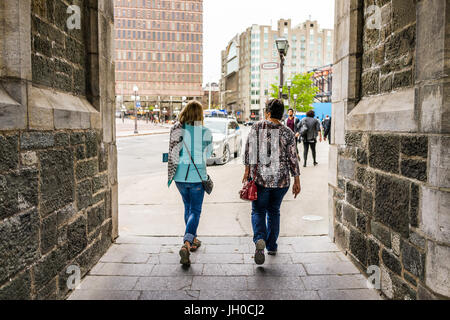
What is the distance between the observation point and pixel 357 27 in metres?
4.27

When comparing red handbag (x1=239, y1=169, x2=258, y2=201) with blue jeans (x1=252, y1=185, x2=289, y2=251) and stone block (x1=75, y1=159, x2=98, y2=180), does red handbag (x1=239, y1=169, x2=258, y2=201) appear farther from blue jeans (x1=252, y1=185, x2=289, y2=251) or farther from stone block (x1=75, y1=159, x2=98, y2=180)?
stone block (x1=75, y1=159, x2=98, y2=180)

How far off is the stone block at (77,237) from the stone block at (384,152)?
2.90m

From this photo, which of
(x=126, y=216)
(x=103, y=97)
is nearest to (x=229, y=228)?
(x=126, y=216)

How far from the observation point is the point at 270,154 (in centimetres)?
413

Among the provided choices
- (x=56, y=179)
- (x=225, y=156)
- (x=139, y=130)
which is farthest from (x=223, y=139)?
(x=139, y=130)

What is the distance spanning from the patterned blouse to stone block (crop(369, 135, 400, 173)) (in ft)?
2.66

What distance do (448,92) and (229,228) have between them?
3765 mm

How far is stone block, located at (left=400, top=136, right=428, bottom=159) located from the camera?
8.74 ft

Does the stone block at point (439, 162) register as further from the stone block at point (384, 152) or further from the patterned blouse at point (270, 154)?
the patterned blouse at point (270, 154)

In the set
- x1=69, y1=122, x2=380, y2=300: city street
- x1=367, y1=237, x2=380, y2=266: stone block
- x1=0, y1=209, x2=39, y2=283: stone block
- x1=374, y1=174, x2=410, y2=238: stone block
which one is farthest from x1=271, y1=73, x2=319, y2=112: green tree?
x1=0, y1=209, x2=39, y2=283: stone block
